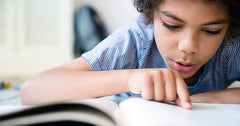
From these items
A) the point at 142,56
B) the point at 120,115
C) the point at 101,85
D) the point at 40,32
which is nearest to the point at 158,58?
the point at 142,56

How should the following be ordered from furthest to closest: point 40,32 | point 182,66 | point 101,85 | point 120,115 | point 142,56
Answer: point 40,32 → point 142,56 → point 182,66 → point 101,85 → point 120,115

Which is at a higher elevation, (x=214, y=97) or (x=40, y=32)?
(x=40, y=32)

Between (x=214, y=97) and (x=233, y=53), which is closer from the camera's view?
(x=214, y=97)

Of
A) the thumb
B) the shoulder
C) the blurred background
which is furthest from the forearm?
the blurred background

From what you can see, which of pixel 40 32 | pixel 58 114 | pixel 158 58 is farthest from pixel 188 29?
pixel 40 32

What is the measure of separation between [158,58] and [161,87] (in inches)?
14.6

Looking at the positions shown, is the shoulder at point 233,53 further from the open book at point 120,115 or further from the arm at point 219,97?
the open book at point 120,115

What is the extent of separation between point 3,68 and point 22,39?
0.99 ft

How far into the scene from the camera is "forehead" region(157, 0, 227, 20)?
48 centimetres

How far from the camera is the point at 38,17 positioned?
1.99 meters

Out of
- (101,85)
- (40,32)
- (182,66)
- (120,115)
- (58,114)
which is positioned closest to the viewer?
(58,114)

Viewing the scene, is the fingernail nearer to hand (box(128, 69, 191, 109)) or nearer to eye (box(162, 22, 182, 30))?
hand (box(128, 69, 191, 109))

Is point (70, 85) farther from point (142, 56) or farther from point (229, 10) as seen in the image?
point (229, 10)

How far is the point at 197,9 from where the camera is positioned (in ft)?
1.59
